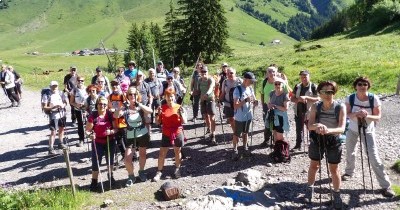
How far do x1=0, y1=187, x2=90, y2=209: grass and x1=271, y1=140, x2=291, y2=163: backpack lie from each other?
206 inches

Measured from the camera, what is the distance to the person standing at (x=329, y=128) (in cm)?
820

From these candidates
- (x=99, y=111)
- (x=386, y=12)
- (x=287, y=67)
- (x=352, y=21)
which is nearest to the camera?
(x=99, y=111)

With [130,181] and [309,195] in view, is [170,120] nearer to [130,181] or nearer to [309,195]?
[130,181]

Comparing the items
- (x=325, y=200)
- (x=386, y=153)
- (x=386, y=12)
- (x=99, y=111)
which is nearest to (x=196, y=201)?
(x=325, y=200)

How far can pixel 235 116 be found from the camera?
38.7 feet

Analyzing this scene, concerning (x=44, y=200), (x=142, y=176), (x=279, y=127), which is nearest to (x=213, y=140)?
(x=279, y=127)

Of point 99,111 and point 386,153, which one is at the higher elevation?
point 99,111

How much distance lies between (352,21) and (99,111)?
104939 mm

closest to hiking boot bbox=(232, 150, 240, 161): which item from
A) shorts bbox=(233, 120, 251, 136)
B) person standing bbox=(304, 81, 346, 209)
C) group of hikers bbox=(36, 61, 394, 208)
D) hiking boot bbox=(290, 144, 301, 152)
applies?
group of hikers bbox=(36, 61, 394, 208)

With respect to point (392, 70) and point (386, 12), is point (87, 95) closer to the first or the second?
point (392, 70)

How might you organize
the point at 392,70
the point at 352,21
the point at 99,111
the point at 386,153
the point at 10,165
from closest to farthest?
the point at 99,111 < the point at 386,153 < the point at 10,165 < the point at 392,70 < the point at 352,21

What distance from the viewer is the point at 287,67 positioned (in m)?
35.0

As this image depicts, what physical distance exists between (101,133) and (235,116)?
3.80 metres

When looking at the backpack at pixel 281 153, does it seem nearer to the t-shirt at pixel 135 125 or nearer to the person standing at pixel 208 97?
the person standing at pixel 208 97
